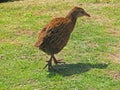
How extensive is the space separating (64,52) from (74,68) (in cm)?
95

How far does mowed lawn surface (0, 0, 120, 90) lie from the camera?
7.40 metres

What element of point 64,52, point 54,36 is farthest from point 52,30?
point 64,52

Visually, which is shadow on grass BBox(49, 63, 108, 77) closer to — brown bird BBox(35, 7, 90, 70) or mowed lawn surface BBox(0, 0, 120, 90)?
mowed lawn surface BBox(0, 0, 120, 90)

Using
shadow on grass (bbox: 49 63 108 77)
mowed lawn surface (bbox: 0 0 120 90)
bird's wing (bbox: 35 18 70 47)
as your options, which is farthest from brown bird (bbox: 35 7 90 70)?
mowed lawn surface (bbox: 0 0 120 90)

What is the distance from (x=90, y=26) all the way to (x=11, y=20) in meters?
2.24

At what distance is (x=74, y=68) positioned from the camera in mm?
8039

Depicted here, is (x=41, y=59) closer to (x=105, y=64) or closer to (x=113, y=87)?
(x=105, y=64)

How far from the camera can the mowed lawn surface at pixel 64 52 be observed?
7.40 meters

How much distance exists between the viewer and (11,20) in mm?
11750

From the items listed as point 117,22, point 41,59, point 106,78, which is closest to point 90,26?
point 117,22

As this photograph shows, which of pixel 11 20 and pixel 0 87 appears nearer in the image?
pixel 0 87

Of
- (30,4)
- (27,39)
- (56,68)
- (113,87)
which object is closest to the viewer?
(113,87)

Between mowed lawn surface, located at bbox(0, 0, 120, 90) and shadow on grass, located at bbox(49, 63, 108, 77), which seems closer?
mowed lawn surface, located at bbox(0, 0, 120, 90)

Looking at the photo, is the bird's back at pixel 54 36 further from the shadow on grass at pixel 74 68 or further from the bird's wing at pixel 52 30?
the shadow on grass at pixel 74 68
